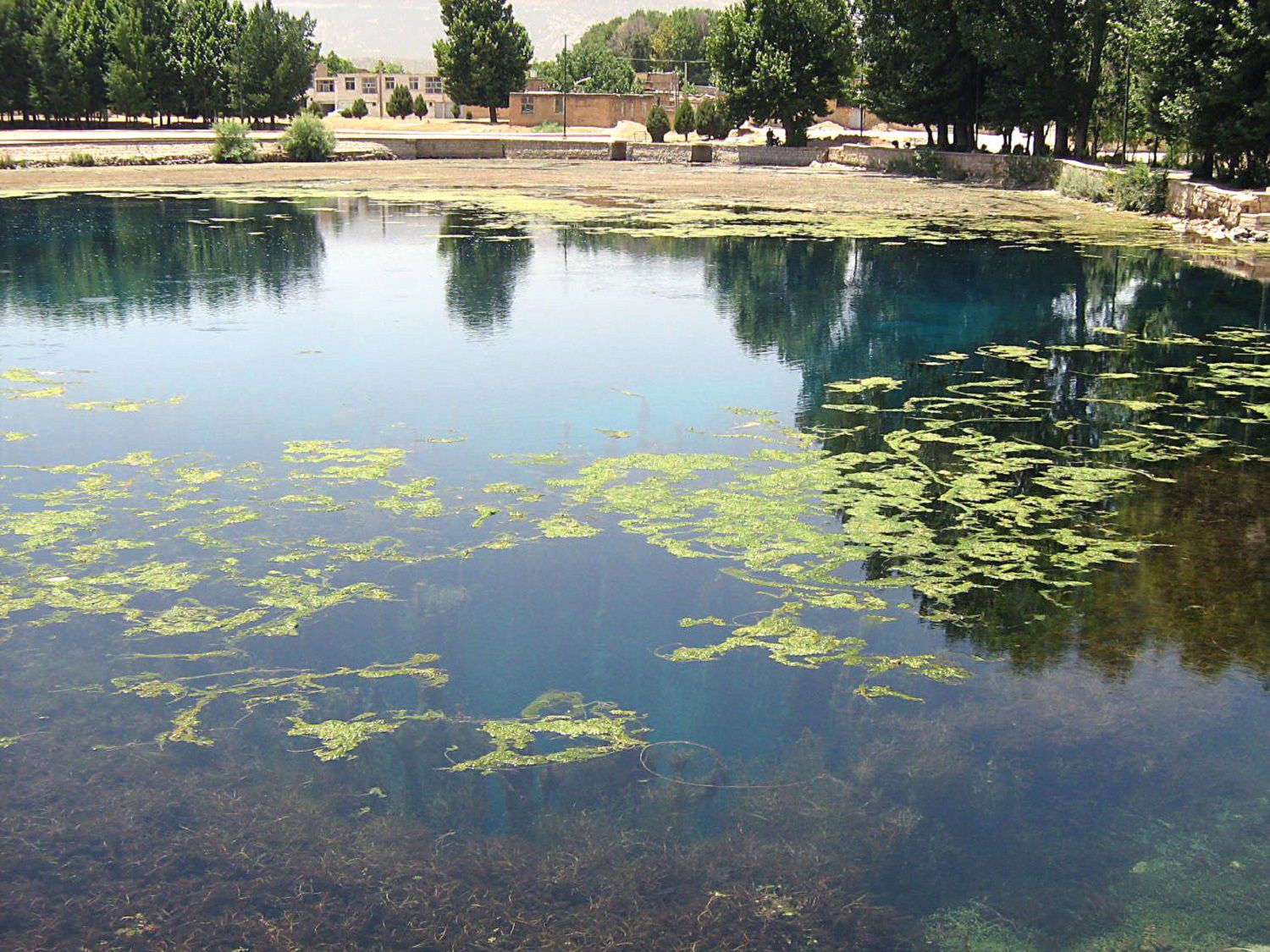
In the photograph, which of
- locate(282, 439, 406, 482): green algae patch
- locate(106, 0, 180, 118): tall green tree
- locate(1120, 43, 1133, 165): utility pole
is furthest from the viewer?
locate(106, 0, 180, 118): tall green tree

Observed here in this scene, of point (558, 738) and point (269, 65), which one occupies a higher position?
point (269, 65)

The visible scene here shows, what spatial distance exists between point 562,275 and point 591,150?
3293 cm

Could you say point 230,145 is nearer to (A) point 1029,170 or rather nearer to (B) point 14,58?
(B) point 14,58

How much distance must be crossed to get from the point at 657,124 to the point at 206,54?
18573 mm

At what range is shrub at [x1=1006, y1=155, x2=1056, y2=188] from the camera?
2898cm

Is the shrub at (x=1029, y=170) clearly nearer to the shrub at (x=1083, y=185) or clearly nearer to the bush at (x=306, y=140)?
the shrub at (x=1083, y=185)

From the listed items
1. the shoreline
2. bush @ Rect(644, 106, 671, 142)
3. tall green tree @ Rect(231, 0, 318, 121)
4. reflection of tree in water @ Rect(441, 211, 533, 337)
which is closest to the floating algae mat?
reflection of tree in water @ Rect(441, 211, 533, 337)

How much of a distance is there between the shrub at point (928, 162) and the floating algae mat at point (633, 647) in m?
24.9

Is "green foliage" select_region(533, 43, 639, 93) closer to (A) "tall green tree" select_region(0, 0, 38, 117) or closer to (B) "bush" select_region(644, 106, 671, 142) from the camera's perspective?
(B) "bush" select_region(644, 106, 671, 142)

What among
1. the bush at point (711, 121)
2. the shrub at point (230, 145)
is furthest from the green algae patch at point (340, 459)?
the bush at point (711, 121)

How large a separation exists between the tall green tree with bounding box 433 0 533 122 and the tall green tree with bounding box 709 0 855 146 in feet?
59.7

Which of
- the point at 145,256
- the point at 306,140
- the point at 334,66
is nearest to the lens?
the point at 145,256

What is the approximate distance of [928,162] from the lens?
3459 cm

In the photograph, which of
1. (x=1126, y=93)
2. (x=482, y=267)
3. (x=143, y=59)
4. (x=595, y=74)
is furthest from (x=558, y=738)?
(x=595, y=74)
